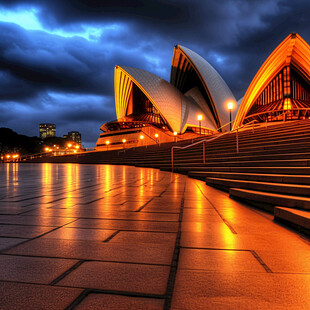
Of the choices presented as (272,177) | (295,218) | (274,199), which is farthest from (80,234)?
(272,177)

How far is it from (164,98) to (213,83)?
909cm

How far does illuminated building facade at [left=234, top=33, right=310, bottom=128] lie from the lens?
1217 inches

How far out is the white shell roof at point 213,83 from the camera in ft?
143

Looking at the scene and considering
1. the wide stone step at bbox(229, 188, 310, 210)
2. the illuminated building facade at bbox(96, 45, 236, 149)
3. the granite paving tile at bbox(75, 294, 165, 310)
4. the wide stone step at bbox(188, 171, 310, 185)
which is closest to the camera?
the granite paving tile at bbox(75, 294, 165, 310)

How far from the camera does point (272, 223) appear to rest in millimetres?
2814

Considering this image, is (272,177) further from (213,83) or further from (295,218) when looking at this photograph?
(213,83)

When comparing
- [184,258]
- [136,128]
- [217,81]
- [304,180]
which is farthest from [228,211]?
[217,81]

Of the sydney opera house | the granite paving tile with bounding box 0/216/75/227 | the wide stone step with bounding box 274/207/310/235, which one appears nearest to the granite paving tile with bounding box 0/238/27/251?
the granite paving tile with bounding box 0/216/75/227

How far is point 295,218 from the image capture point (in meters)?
2.57

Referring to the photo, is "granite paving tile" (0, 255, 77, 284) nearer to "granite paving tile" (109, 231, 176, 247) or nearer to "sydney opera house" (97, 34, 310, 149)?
"granite paving tile" (109, 231, 176, 247)

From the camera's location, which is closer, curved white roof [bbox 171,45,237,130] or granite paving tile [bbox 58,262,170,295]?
granite paving tile [bbox 58,262,170,295]

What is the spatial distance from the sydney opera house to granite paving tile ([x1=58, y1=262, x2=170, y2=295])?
111ft

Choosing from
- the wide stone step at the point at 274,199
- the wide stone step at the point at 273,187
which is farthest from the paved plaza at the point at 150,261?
the wide stone step at the point at 273,187

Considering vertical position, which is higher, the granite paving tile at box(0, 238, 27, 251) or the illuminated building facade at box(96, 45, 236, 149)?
the illuminated building facade at box(96, 45, 236, 149)
